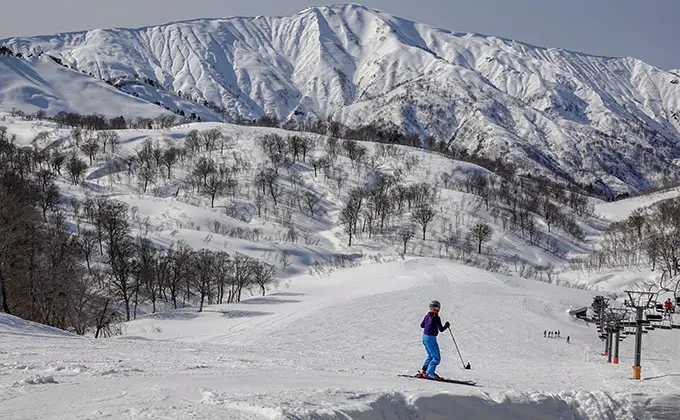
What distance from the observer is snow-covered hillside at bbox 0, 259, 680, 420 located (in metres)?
8.88

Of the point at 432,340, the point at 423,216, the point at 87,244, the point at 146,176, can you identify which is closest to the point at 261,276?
the point at 87,244

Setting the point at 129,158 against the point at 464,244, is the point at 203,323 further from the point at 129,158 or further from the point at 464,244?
the point at 129,158

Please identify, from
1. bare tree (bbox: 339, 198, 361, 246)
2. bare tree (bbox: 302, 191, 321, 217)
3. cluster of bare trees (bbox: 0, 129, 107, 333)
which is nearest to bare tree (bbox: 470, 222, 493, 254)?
bare tree (bbox: 339, 198, 361, 246)

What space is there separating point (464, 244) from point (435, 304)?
289 ft

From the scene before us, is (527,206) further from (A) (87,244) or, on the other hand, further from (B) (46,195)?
(B) (46,195)

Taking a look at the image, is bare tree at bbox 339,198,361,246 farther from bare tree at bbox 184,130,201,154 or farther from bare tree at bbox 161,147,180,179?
bare tree at bbox 184,130,201,154

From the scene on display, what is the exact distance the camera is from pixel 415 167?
143500 millimetres

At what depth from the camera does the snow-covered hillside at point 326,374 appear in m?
8.88

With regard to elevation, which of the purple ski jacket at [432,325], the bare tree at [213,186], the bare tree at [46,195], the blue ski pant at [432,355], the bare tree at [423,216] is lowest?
the blue ski pant at [432,355]

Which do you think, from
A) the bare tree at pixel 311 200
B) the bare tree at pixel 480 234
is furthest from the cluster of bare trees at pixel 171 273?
the bare tree at pixel 480 234

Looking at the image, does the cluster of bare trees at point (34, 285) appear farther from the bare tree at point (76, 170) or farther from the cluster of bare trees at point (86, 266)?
the bare tree at point (76, 170)

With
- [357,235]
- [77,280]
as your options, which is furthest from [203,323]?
[357,235]

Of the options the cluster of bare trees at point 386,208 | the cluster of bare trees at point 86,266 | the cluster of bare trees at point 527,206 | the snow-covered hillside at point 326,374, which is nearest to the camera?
the snow-covered hillside at point 326,374

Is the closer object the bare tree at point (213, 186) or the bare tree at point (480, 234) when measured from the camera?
the bare tree at point (480, 234)
